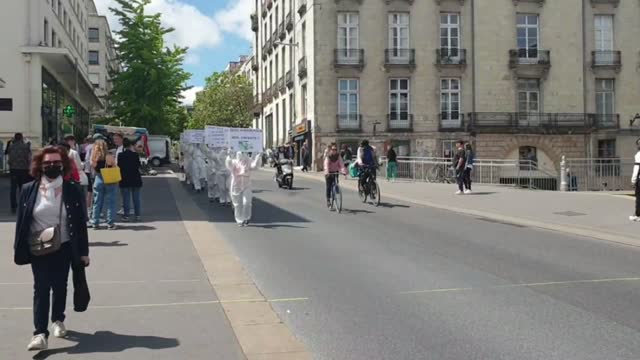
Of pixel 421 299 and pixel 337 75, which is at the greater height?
pixel 337 75

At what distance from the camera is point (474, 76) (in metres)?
44.0

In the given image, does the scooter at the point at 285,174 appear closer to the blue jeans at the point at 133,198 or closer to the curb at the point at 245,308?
the blue jeans at the point at 133,198

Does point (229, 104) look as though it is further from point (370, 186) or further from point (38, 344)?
point (38, 344)

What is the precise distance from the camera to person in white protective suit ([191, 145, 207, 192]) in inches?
890

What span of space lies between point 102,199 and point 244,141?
16.0ft

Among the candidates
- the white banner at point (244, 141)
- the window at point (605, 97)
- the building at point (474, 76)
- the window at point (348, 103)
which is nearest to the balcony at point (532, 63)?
the building at point (474, 76)

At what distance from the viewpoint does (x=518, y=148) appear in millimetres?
44812

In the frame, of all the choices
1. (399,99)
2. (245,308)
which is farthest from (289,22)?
(245,308)

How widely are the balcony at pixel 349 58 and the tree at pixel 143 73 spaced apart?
12225 millimetres

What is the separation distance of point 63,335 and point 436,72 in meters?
39.9

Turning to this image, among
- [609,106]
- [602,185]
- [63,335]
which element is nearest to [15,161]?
[63,335]

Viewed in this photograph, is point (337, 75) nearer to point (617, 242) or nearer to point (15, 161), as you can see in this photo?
point (15, 161)

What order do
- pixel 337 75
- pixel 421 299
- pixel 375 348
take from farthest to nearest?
pixel 337 75, pixel 421 299, pixel 375 348

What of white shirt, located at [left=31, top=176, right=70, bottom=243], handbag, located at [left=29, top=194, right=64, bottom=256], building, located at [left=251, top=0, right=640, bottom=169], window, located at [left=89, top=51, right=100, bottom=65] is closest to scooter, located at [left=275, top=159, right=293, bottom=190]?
building, located at [left=251, top=0, right=640, bottom=169]
